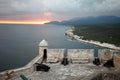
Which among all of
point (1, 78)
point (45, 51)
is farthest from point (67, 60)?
point (1, 78)

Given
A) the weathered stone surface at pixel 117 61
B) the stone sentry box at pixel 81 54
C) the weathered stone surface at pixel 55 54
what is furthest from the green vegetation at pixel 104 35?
the weathered stone surface at pixel 117 61

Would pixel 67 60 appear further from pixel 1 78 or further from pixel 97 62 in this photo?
pixel 1 78

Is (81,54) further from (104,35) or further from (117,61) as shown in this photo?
(104,35)

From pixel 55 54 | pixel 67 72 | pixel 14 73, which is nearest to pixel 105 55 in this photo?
pixel 55 54

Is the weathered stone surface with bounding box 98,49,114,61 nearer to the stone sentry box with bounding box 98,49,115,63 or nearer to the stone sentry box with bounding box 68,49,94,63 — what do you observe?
the stone sentry box with bounding box 98,49,115,63

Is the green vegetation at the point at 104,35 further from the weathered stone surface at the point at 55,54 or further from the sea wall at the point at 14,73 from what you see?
the sea wall at the point at 14,73

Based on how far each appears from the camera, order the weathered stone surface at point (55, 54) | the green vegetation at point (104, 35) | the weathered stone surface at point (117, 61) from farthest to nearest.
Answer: the green vegetation at point (104, 35) < the weathered stone surface at point (55, 54) < the weathered stone surface at point (117, 61)

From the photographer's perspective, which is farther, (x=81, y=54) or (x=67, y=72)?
A: (x=81, y=54)

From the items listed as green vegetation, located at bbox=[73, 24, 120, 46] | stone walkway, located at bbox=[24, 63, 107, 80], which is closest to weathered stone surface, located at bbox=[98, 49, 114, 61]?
stone walkway, located at bbox=[24, 63, 107, 80]
